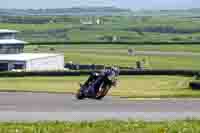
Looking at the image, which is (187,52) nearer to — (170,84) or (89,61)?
(89,61)

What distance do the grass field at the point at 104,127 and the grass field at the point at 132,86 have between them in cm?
1174

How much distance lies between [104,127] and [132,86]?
1915 cm

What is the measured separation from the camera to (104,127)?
1352cm

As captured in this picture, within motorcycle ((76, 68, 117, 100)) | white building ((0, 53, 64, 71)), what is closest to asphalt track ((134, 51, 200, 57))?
white building ((0, 53, 64, 71))

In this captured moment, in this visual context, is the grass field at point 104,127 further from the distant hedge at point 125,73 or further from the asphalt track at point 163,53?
the asphalt track at point 163,53

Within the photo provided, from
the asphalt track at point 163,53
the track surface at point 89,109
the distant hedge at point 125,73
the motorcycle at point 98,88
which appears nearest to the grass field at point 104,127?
the track surface at point 89,109

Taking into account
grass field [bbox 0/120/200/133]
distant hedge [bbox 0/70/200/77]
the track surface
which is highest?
grass field [bbox 0/120/200/133]

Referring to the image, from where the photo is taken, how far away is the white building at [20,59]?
62.8 meters

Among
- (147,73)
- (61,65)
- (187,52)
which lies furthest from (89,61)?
(147,73)

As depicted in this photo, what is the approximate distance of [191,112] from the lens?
1861 cm

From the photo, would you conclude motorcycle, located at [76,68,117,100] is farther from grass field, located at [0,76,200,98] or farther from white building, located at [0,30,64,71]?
white building, located at [0,30,64,71]

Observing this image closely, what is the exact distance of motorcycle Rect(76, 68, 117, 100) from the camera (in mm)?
24797

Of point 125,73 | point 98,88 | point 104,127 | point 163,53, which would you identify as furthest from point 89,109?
point 163,53

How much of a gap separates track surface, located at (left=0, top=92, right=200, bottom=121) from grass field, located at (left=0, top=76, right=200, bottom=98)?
302 cm
